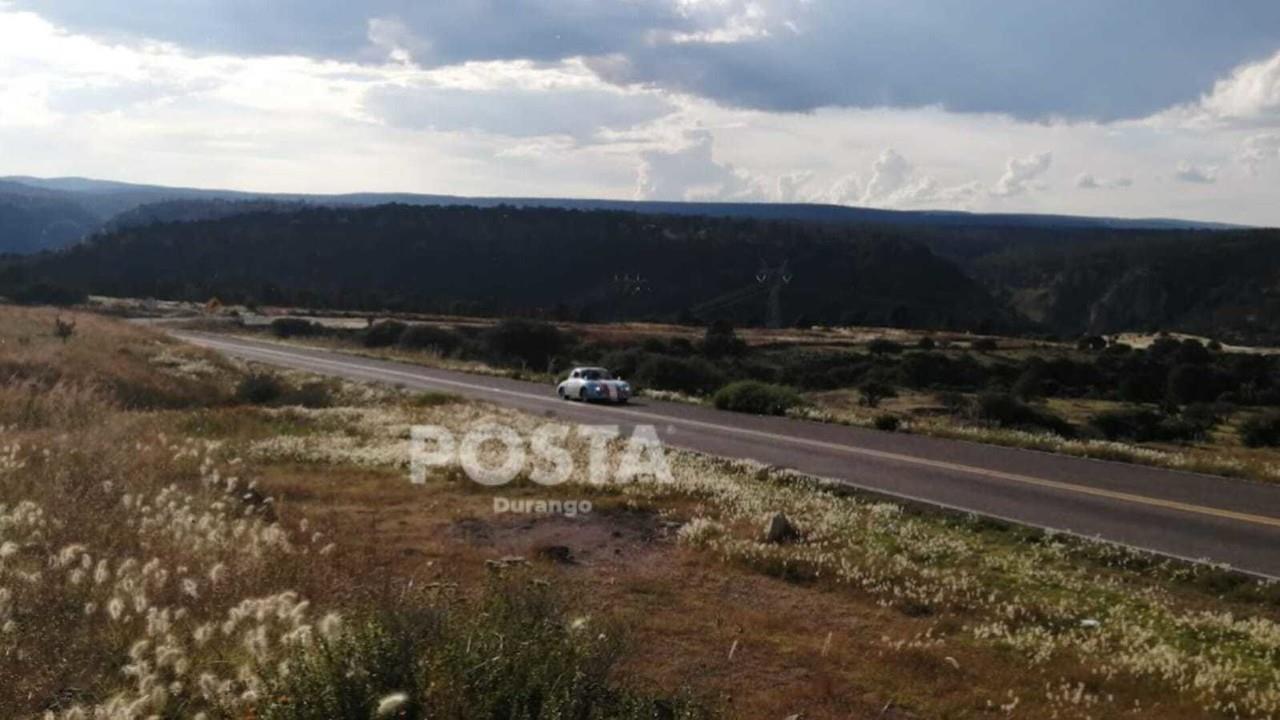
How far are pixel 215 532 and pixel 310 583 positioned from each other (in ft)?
4.22

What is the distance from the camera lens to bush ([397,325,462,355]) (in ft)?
205

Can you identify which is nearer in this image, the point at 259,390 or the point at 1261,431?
the point at 259,390

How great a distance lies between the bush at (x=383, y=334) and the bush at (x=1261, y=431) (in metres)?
44.2

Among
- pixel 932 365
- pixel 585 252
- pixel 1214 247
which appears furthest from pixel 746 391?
pixel 1214 247

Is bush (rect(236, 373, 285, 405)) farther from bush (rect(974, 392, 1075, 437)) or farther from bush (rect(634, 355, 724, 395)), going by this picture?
bush (rect(974, 392, 1075, 437))

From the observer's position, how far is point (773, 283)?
472 feet

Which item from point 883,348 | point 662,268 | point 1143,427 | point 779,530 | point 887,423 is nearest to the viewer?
point 779,530

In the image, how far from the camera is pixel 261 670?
6.34m

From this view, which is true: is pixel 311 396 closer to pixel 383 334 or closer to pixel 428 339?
pixel 428 339

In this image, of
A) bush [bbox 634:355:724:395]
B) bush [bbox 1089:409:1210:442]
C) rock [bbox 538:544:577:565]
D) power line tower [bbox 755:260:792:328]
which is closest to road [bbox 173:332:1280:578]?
rock [bbox 538:544:577:565]

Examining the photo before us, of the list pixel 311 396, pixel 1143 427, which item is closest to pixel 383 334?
pixel 311 396

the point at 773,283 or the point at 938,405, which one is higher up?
the point at 773,283

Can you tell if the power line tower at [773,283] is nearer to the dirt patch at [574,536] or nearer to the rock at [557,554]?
the dirt patch at [574,536]

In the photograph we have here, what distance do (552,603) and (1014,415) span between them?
3347 centimetres
